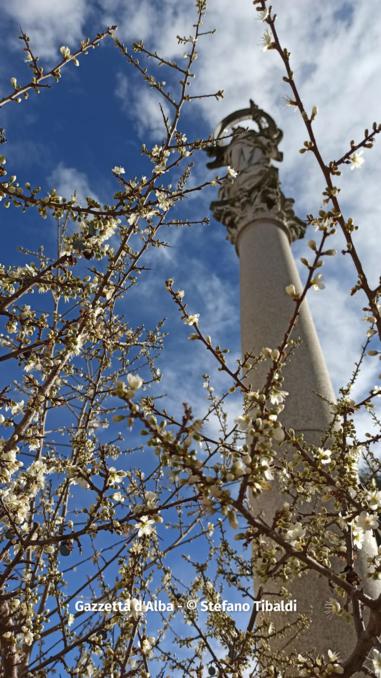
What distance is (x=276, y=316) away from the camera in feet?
24.0

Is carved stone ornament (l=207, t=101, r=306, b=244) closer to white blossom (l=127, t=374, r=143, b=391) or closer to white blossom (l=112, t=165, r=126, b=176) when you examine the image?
white blossom (l=112, t=165, r=126, b=176)

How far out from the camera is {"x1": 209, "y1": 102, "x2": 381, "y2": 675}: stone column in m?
4.48

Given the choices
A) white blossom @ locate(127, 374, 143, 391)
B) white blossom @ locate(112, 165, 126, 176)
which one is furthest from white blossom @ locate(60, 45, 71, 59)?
white blossom @ locate(127, 374, 143, 391)

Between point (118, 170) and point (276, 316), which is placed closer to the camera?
point (118, 170)

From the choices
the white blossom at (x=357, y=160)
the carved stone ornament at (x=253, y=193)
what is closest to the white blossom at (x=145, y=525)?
the white blossom at (x=357, y=160)

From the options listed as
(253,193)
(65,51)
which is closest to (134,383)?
(65,51)

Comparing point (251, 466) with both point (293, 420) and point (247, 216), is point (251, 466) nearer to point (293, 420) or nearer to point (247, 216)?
point (293, 420)

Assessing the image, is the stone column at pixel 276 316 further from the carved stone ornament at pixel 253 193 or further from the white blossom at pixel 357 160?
the white blossom at pixel 357 160

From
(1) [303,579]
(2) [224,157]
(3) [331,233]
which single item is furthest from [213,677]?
(2) [224,157]

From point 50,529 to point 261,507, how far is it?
249 cm

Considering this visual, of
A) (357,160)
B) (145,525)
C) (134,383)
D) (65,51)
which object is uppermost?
(65,51)

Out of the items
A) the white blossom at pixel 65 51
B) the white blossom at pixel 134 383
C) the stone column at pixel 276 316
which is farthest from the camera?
the stone column at pixel 276 316

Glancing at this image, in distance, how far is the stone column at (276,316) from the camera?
14.7ft

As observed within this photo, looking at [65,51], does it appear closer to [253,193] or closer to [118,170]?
[118,170]
